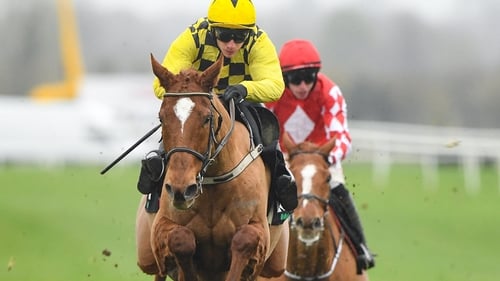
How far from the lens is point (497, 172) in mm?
31297

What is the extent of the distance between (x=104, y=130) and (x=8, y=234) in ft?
60.1

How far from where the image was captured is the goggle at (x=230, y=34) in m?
8.17

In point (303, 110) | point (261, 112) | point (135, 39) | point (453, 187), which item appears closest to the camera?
point (261, 112)

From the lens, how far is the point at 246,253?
24.7ft

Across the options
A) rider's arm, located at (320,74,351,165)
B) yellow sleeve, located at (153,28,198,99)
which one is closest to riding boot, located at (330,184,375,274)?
rider's arm, located at (320,74,351,165)

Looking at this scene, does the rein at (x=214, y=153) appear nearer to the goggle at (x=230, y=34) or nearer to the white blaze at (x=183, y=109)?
the white blaze at (x=183, y=109)

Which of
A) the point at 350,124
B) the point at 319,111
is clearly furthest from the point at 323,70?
the point at 319,111

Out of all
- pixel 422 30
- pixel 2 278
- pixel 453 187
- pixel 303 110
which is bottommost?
pixel 422 30

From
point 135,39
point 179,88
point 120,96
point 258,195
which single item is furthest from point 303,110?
point 135,39

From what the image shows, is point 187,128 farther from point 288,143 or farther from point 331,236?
point 331,236

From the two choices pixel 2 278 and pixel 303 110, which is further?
pixel 2 278

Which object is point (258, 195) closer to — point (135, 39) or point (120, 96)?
point (120, 96)

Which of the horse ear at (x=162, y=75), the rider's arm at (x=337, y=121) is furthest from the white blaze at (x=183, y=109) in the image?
the rider's arm at (x=337, y=121)

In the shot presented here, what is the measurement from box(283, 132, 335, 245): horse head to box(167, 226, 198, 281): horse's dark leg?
6.93 feet
